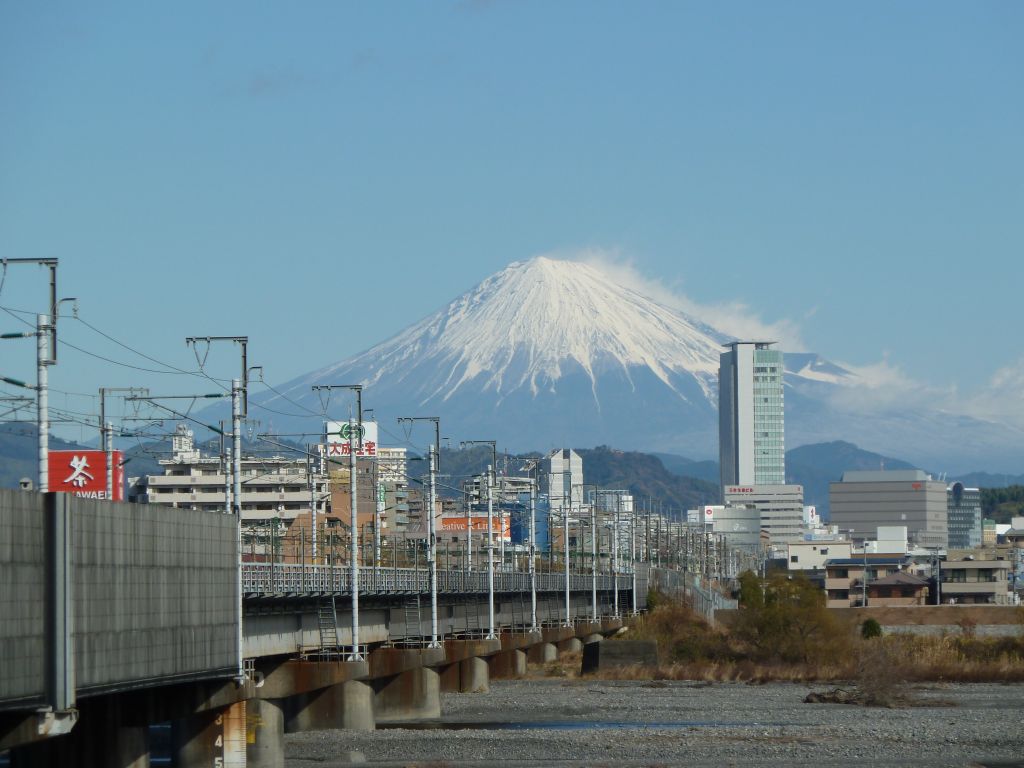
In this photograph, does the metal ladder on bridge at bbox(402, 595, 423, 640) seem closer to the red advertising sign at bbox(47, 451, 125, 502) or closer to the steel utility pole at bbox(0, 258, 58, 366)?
the red advertising sign at bbox(47, 451, 125, 502)

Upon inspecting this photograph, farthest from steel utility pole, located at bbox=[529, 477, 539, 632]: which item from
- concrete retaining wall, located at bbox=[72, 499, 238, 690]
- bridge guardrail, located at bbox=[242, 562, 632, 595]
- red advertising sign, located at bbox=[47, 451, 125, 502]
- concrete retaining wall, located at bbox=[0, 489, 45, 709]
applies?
concrete retaining wall, located at bbox=[0, 489, 45, 709]

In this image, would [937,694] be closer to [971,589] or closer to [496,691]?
[496,691]

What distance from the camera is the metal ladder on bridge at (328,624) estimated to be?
191ft

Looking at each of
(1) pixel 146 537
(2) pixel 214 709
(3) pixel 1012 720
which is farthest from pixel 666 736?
(1) pixel 146 537

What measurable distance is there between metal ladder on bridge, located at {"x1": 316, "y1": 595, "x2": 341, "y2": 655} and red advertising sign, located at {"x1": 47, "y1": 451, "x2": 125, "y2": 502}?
663 inches

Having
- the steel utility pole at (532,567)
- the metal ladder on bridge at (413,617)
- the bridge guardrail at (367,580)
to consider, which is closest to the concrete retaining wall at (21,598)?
the bridge guardrail at (367,580)

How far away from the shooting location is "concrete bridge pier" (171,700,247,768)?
142 feet

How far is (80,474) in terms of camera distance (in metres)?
79.1

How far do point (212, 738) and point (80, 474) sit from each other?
122 ft

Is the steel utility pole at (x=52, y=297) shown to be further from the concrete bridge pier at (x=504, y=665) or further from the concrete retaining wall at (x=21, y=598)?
the concrete bridge pier at (x=504, y=665)

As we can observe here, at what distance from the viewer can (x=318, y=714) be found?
65750mm

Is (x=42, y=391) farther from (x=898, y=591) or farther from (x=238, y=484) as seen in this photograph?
(x=898, y=591)

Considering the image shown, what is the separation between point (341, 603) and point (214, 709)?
63.8 ft

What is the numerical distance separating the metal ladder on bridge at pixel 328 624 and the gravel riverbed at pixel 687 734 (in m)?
3.44
